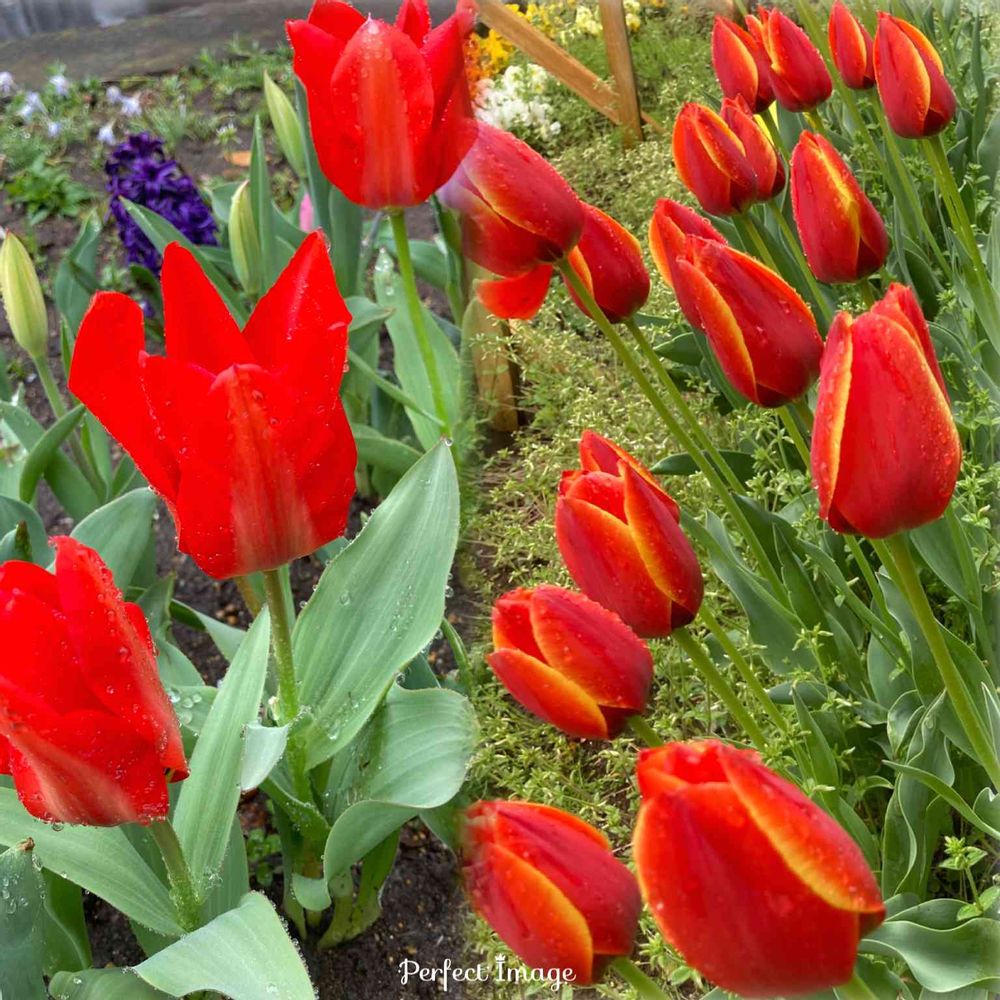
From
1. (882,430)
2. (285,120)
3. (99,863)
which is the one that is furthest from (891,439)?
(285,120)

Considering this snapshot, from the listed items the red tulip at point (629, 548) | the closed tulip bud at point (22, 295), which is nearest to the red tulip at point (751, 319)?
the red tulip at point (629, 548)

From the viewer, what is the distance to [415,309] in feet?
3.32

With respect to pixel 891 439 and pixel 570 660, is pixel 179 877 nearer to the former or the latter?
pixel 570 660

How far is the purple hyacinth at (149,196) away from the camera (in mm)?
1253

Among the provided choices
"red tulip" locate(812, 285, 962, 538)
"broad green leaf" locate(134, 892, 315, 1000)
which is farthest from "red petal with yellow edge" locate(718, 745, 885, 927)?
"broad green leaf" locate(134, 892, 315, 1000)

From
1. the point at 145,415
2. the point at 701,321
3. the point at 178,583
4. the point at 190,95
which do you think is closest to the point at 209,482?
the point at 145,415

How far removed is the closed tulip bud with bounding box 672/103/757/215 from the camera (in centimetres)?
62

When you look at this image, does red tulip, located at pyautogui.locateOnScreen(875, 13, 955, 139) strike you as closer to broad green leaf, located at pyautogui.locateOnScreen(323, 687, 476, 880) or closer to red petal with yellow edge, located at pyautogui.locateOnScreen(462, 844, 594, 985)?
broad green leaf, located at pyautogui.locateOnScreen(323, 687, 476, 880)

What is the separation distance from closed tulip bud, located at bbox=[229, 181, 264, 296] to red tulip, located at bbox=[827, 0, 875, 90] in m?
0.51

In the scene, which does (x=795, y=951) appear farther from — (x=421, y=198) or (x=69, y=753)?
(x=421, y=198)

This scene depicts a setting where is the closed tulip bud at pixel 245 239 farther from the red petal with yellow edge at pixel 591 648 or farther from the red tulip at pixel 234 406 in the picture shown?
the red petal with yellow edge at pixel 591 648

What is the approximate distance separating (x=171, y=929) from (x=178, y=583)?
0.69 meters

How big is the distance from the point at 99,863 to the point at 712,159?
481mm

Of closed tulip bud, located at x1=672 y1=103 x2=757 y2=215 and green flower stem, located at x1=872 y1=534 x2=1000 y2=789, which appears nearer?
green flower stem, located at x1=872 y1=534 x2=1000 y2=789
